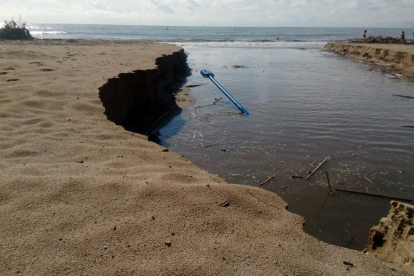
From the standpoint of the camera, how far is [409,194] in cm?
464

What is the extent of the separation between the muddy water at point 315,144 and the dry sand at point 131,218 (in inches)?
46.8

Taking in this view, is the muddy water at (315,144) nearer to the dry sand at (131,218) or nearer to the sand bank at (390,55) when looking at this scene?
the dry sand at (131,218)

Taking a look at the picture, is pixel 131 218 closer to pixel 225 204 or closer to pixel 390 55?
pixel 225 204

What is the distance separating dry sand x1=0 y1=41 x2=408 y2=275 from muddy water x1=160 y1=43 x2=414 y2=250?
46.8 inches

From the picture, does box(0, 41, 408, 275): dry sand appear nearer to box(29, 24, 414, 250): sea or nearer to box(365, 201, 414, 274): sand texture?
box(365, 201, 414, 274): sand texture

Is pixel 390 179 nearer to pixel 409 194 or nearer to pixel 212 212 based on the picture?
pixel 409 194

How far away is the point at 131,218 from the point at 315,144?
4894 mm

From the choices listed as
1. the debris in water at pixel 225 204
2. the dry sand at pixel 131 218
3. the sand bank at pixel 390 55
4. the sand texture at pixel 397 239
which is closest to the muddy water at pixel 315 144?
the sand texture at pixel 397 239

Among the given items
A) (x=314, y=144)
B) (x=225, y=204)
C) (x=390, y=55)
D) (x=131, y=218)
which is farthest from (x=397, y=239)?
(x=390, y=55)

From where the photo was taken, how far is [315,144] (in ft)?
21.4

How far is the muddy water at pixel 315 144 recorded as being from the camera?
14.3 feet

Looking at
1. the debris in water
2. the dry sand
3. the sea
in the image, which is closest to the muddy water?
the sea

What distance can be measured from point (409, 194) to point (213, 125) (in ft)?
15.1

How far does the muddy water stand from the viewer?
4352 millimetres
